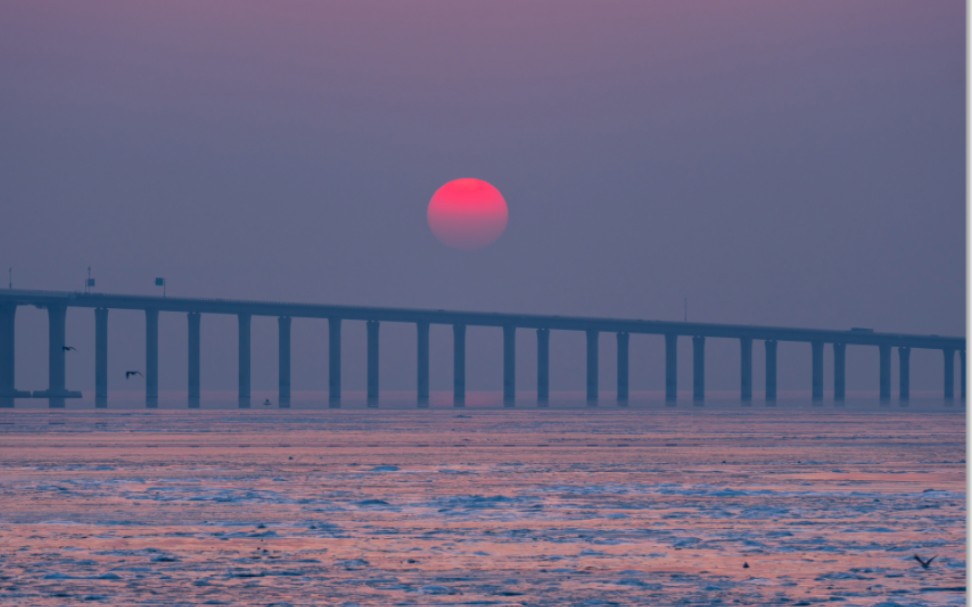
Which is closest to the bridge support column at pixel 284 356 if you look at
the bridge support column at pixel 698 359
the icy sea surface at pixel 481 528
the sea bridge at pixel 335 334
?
the sea bridge at pixel 335 334

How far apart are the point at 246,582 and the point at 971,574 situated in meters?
10.0

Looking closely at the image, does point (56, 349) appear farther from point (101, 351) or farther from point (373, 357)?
point (373, 357)

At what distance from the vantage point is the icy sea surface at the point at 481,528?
59.1 ft

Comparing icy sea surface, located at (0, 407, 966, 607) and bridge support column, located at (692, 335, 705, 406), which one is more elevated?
icy sea surface, located at (0, 407, 966, 607)

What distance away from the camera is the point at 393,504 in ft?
93.7

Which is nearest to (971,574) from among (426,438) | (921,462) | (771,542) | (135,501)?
(771,542)

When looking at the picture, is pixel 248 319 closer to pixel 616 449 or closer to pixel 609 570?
pixel 616 449

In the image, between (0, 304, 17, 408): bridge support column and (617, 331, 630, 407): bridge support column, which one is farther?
(617, 331, 630, 407): bridge support column

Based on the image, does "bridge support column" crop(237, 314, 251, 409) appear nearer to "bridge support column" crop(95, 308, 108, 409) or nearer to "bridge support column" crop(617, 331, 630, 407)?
"bridge support column" crop(95, 308, 108, 409)

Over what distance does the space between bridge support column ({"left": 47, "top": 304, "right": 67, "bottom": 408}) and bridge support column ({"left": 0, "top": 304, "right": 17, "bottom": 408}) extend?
3.64m

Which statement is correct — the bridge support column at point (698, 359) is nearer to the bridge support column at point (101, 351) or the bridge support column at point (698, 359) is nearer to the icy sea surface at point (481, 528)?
the bridge support column at point (101, 351)

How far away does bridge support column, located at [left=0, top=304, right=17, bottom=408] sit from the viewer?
163 metres

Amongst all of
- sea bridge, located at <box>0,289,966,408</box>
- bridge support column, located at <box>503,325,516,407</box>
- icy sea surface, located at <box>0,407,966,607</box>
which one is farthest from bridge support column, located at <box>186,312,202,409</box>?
icy sea surface, located at <box>0,407,966,607</box>

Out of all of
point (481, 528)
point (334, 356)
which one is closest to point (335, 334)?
point (334, 356)
